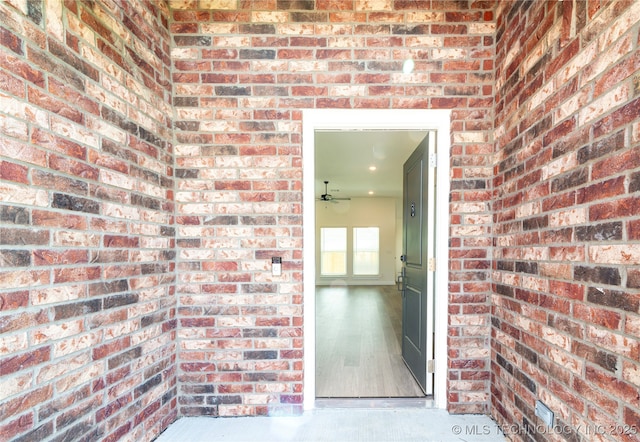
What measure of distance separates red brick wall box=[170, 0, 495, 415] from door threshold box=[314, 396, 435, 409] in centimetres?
22

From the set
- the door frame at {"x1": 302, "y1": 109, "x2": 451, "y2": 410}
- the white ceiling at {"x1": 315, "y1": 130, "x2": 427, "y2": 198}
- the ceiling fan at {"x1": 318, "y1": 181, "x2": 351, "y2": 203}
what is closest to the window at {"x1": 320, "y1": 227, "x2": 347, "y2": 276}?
the ceiling fan at {"x1": 318, "y1": 181, "x2": 351, "y2": 203}

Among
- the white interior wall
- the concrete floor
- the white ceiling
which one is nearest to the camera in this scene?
the concrete floor

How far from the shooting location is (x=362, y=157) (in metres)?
4.90

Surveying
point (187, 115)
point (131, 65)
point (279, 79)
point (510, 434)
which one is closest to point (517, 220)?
point (510, 434)

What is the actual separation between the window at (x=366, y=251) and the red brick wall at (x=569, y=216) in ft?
25.1

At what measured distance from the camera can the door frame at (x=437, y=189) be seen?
200cm

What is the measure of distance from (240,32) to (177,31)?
Answer: 0.43m

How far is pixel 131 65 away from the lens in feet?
5.39

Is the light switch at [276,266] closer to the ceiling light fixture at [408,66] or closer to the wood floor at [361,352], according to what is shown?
the wood floor at [361,352]

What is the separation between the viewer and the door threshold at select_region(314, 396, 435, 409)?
213 cm

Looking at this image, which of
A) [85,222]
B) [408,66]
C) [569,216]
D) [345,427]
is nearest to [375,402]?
[345,427]

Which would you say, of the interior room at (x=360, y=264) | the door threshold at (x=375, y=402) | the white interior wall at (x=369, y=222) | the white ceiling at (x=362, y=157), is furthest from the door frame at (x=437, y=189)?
the white interior wall at (x=369, y=222)

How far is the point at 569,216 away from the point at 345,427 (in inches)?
69.8

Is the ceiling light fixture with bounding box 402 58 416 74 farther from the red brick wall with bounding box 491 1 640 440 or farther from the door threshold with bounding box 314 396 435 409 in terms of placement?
the door threshold with bounding box 314 396 435 409
